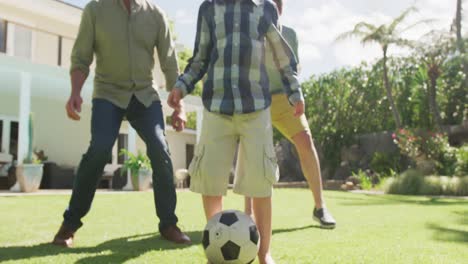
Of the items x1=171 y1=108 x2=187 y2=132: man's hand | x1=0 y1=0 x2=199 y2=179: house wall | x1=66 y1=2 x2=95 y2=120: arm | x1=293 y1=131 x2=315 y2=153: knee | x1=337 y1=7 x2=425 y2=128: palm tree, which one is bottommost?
x1=293 y1=131 x2=315 y2=153: knee

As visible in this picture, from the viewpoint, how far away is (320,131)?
22.9 meters

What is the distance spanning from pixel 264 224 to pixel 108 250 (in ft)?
3.47

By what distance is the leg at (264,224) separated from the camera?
251 centimetres

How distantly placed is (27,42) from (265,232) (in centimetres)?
1530

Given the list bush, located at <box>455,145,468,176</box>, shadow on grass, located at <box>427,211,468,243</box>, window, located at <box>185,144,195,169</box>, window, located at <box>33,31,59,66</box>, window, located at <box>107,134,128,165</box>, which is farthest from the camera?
window, located at <box>185,144,195,169</box>

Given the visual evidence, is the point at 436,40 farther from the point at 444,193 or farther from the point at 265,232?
the point at 265,232

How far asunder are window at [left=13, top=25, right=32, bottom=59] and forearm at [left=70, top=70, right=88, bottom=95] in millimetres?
13387

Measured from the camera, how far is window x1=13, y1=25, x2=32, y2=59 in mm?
15578

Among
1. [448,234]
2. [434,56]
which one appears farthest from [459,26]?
[448,234]

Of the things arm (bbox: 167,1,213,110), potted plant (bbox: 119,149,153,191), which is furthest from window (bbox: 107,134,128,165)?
arm (bbox: 167,1,213,110)

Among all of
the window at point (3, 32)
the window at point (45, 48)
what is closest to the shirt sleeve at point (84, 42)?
the window at point (3, 32)

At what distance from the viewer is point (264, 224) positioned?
257 centimetres

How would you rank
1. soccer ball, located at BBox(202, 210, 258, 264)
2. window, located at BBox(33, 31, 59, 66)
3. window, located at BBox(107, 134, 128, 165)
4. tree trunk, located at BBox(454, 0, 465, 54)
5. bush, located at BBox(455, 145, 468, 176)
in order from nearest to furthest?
1. soccer ball, located at BBox(202, 210, 258, 264)
2. bush, located at BBox(455, 145, 468, 176)
3. window, located at BBox(33, 31, 59, 66)
4. window, located at BBox(107, 134, 128, 165)
5. tree trunk, located at BBox(454, 0, 465, 54)

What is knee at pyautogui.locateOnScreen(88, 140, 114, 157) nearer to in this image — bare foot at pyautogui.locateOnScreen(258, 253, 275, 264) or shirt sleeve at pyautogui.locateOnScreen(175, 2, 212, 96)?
shirt sleeve at pyautogui.locateOnScreen(175, 2, 212, 96)
